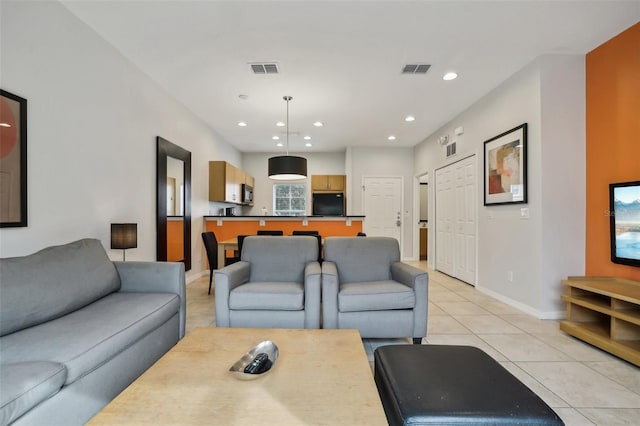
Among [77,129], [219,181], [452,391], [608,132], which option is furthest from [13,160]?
[608,132]

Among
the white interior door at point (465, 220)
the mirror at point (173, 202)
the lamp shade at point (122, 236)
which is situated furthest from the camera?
the white interior door at point (465, 220)

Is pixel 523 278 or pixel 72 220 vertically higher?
pixel 72 220

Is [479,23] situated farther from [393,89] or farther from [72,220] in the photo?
[72,220]

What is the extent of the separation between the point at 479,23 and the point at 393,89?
135 cm

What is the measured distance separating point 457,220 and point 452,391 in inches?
166

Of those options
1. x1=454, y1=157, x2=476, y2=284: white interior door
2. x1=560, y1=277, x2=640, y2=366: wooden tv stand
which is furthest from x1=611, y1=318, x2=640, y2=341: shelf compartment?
x1=454, y1=157, x2=476, y2=284: white interior door

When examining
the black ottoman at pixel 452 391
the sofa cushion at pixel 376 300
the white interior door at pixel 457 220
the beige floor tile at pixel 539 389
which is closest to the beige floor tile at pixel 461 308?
the white interior door at pixel 457 220

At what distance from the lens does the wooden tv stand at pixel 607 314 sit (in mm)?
2084

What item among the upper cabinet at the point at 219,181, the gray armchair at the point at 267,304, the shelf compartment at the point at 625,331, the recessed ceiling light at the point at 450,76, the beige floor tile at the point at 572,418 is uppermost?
the recessed ceiling light at the point at 450,76

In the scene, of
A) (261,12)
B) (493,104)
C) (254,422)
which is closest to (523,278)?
(493,104)

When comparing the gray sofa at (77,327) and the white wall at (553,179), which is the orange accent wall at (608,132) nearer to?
the white wall at (553,179)

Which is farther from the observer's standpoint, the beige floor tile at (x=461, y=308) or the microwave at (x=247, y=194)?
the microwave at (x=247, y=194)

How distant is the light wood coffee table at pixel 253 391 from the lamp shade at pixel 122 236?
172cm

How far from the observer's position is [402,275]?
253cm
